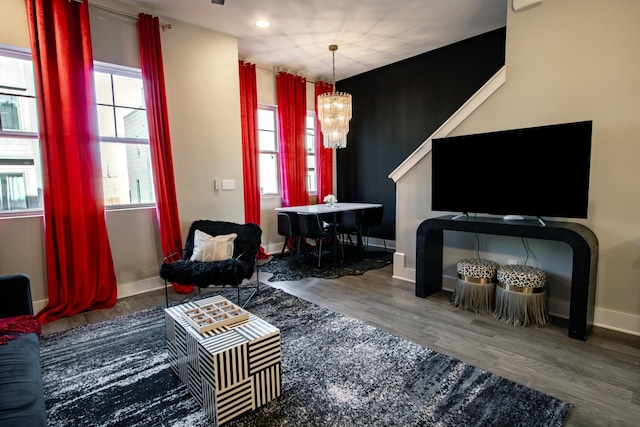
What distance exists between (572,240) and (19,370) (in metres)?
3.29

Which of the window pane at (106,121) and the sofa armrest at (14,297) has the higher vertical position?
the window pane at (106,121)

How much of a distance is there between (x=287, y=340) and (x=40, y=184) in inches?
106

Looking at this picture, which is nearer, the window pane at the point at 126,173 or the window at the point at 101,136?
the window at the point at 101,136

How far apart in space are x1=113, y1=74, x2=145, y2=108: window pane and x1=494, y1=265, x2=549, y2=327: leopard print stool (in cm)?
403

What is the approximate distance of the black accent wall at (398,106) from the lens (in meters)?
4.55

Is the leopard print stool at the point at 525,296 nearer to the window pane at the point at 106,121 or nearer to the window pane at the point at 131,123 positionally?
the window pane at the point at 131,123

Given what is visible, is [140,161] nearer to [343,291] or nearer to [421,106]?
[343,291]

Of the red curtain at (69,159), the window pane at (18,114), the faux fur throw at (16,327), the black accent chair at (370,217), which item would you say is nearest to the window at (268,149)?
the black accent chair at (370,217)

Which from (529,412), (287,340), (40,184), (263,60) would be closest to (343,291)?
(287,340)

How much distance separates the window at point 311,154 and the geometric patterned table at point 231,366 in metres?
4.38

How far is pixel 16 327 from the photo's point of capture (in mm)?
1760

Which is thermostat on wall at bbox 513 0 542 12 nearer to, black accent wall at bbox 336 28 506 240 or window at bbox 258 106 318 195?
black accent wall at bbox 336 28 506 240

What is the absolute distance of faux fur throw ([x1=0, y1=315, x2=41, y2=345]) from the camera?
1681 mm

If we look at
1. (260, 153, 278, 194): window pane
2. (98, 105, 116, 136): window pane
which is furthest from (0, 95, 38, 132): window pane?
(260, 153, 278, 194): window pane
